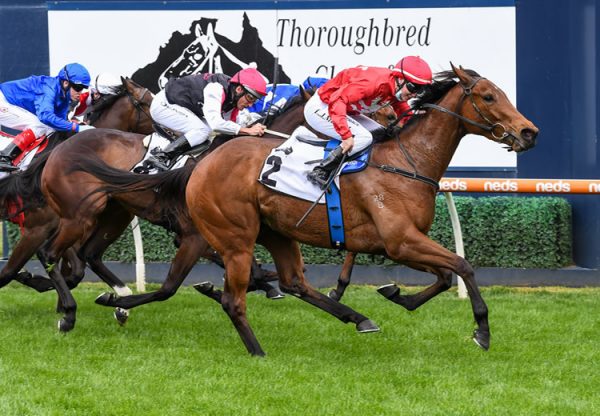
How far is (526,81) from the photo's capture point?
9.14 meters

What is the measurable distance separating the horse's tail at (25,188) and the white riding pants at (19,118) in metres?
0.44

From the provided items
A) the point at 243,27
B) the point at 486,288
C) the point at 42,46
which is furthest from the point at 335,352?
the point at 42,46

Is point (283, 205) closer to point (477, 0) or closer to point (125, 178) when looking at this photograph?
point (125, 178)

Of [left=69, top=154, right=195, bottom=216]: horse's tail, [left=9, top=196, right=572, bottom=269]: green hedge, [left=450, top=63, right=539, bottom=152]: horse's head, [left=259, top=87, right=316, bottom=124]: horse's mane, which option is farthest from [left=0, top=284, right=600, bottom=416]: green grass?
[left=259, top=87, right=316, bottom=124]: horse's mane

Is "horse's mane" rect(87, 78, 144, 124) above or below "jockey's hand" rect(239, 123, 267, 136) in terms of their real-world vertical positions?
above

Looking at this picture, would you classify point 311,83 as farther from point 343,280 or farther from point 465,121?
point 465,121

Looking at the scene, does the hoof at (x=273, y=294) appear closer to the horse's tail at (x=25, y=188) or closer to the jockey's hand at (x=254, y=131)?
the jockey's hand at (x=254, y=131)

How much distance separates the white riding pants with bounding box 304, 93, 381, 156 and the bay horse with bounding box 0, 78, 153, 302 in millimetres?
1880

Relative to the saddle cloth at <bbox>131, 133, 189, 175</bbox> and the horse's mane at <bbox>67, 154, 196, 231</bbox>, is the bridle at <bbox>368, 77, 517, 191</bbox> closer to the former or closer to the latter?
the horse's mane at <bbox>67, 154, 196, 231</bbox>

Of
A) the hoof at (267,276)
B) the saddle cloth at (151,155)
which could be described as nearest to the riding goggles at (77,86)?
the saddle cloth at (151,155)

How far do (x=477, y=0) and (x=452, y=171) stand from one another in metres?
1.46

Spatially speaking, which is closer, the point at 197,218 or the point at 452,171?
the point at 197,218

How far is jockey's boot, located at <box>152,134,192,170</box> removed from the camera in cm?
707

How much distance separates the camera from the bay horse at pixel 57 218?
24.2ft
